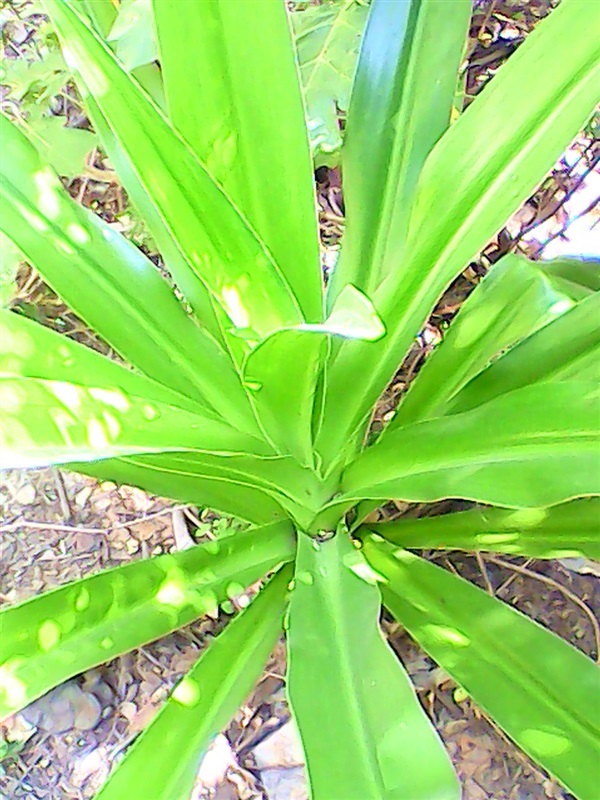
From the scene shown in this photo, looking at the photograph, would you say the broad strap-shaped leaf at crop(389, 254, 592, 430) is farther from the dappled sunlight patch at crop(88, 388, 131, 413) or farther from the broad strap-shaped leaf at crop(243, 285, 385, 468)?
the dappled sunlight patch at crop(88, 388, 131, 413)

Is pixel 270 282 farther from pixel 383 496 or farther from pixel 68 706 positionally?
pixel 68 706

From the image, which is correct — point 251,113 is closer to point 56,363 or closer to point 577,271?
point 56,363

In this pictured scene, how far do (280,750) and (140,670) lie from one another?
0.16 m

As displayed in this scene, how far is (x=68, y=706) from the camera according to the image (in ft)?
2.59

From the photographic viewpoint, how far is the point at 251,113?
55 centimetres

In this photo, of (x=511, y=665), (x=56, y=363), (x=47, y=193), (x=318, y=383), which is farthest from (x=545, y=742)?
(x=47, y=193)

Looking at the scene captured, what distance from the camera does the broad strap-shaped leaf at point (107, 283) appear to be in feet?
1.98

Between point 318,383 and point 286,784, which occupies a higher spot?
point 318,383

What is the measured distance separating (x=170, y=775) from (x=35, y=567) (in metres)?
0.38

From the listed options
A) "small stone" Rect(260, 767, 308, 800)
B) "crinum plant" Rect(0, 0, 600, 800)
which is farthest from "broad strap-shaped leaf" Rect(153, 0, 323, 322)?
"small stone" Rect(260, 767, 308, 800)

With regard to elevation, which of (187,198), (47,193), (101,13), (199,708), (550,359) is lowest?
(199,708)

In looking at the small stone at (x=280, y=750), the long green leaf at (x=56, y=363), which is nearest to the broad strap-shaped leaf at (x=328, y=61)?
the long green leaf at (x=56, y=363)

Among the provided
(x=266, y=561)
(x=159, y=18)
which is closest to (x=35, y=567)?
(x=266, y=561)

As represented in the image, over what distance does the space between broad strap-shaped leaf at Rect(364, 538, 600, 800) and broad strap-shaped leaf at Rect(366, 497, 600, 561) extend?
0.04m
